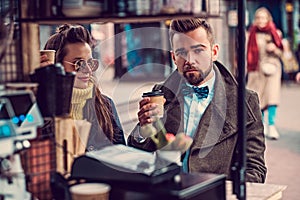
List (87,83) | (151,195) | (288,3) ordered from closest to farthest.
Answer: (151,195), (87,83), (288,3)

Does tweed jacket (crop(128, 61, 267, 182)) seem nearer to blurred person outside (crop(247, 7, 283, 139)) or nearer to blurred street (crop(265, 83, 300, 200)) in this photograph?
blurred street (crop(265, 83, 300, 200))

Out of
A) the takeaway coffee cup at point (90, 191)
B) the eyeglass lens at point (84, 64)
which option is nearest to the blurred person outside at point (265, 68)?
the eyeglass lens at point (84, 64)

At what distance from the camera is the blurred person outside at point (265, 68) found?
8.05m

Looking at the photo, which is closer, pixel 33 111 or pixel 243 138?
pixel 33 111

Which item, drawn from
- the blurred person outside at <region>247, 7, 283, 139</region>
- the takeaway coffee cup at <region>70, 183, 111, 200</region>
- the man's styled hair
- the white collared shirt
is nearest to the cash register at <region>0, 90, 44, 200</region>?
the takeaway coffee cup at <region>70, 183, 111, 200</region>

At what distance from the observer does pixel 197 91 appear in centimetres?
279

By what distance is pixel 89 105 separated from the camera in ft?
7.87

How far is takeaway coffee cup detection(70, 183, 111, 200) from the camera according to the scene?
158 centimetres

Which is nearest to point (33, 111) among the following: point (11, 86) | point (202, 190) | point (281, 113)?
point (11, 86)

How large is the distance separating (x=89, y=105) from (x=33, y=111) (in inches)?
29.1

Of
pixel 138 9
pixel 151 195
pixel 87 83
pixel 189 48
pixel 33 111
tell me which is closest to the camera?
pixel 151 195

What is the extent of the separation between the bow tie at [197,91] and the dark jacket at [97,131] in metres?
0.36

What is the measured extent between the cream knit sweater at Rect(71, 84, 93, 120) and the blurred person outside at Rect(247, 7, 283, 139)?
19.4 ft

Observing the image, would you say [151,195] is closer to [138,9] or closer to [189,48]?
[138,9]
